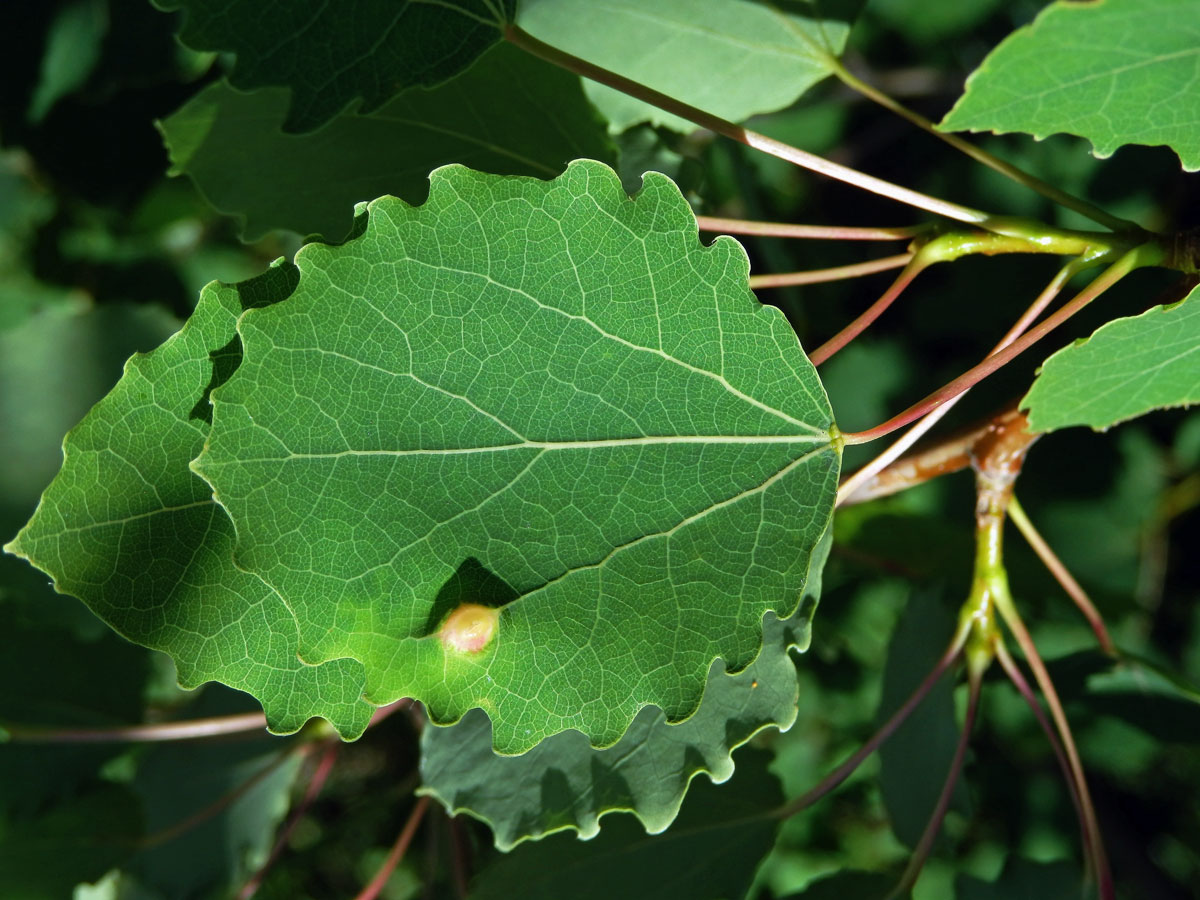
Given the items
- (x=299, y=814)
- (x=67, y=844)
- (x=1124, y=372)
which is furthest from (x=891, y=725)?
(x=67, y=844)

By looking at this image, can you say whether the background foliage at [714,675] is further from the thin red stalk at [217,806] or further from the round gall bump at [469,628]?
the round gall bump at [469,628]

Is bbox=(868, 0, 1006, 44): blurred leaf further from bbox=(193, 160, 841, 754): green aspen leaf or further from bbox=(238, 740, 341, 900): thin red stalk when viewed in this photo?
bbox=(238, 740, 341, 900): thin red stalk

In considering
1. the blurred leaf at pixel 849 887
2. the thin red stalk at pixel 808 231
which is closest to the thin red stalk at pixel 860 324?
the thin red stalk at pixel 808 231

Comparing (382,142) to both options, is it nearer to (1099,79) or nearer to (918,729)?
(1099,79)

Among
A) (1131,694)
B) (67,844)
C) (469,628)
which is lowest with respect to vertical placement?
(67,844)

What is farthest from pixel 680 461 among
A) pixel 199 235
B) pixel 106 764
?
pixel 199 235

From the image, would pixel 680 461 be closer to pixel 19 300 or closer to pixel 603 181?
pixel 603 181
